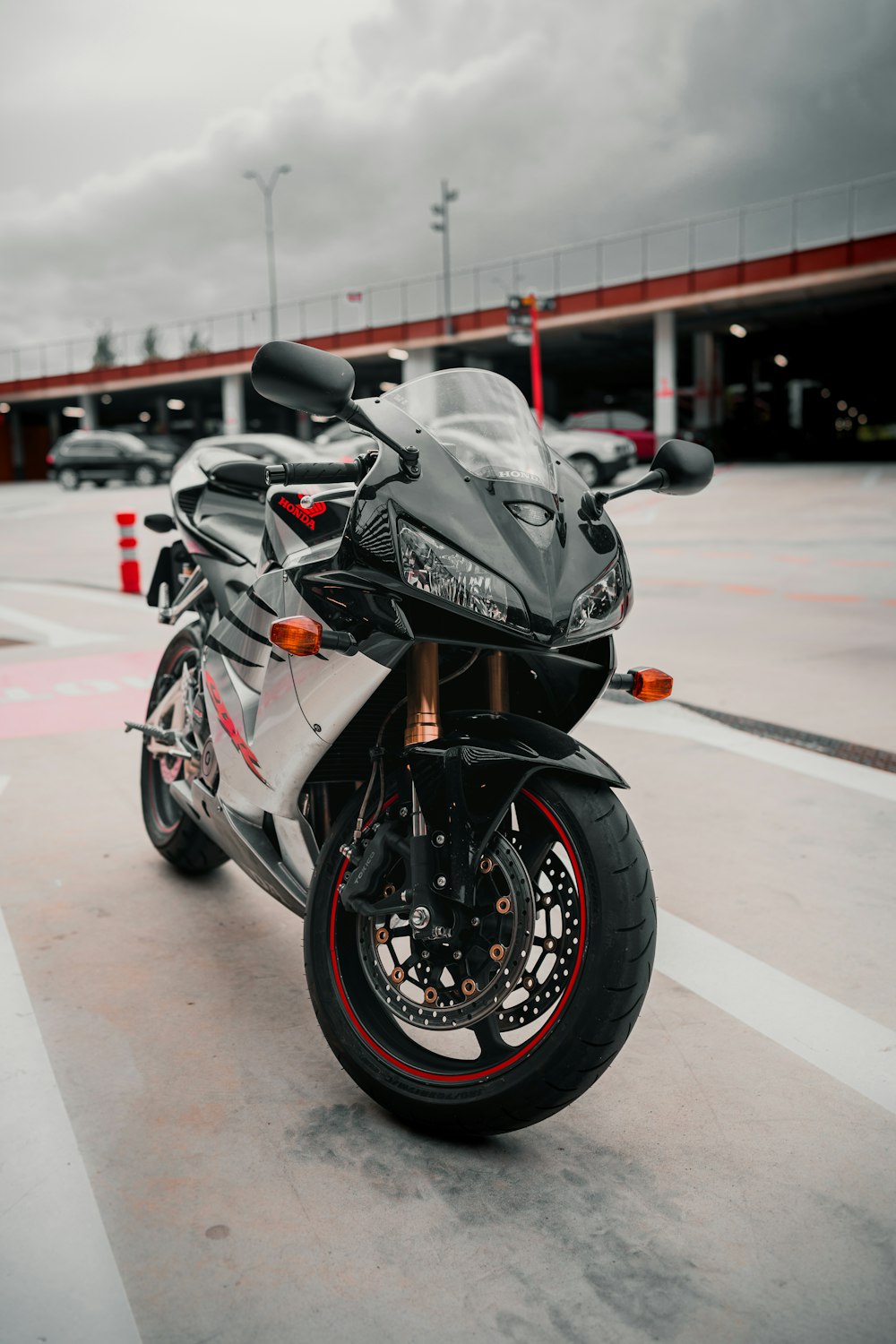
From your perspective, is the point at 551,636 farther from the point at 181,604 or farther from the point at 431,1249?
the point at 181,604

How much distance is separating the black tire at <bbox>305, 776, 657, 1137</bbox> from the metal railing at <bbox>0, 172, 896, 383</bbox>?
1318 inches

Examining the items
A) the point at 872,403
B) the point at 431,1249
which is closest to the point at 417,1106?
the point at 431,1249

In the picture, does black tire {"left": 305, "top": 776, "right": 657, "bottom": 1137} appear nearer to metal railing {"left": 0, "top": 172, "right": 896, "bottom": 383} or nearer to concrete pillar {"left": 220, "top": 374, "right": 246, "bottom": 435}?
metal railing {"left": 0, "top": 172, "right": 896, "bottom": 383}

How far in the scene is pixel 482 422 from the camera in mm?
2537

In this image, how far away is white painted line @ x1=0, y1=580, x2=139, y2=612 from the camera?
36.2ft

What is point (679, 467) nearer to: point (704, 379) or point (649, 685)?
point (649, 685)

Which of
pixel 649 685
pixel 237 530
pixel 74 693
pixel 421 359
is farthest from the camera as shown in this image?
pixel 421 359

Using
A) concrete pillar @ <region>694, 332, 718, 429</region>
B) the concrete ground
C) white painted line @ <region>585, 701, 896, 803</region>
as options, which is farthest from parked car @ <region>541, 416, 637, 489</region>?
Result: the concrete ground

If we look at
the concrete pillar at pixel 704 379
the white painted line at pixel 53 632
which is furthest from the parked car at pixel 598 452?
the white painted line at pixel 53 632

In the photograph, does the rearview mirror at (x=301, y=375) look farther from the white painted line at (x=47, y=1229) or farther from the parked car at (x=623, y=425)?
the parked car at (x=623, y=425)

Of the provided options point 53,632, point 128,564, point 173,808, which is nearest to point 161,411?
point 128,564

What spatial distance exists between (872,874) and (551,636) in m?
2.17

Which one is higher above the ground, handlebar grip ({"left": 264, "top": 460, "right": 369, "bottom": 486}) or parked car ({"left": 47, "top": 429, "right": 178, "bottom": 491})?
parked car ({"left": 47, "top": 429, "right": 178, "bottom": 491})

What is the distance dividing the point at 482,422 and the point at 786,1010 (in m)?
1.67
